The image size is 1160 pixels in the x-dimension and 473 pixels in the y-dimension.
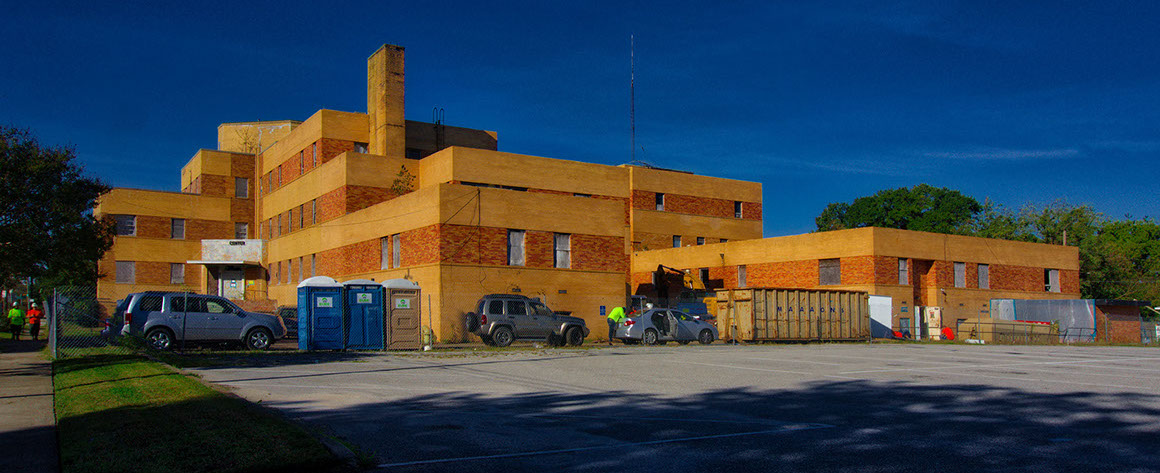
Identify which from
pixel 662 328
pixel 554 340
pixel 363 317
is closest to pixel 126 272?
pixel 363 317

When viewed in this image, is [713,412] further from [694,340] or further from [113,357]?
[694,340]

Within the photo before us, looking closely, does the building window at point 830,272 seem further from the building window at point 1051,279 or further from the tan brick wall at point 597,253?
the building window at point 1051,279

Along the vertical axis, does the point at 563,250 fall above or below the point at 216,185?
below

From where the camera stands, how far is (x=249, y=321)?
24359 mm

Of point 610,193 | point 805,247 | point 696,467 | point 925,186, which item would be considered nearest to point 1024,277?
point 805,247

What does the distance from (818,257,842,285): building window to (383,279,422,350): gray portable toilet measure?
2659 cm

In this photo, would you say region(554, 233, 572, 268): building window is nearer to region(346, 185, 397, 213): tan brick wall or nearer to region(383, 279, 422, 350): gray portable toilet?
region(346, 185, 397, 213): tan brick wall

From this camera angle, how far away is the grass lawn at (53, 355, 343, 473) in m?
7.14

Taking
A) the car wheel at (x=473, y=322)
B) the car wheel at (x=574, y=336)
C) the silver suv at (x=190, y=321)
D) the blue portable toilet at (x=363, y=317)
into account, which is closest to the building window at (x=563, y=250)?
the car wheel at (x=574, y=336)

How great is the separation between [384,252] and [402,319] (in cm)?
1295

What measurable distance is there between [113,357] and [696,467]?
15.7m

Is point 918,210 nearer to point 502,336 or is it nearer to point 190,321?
point 502,336

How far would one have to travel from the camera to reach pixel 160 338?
23.1 m

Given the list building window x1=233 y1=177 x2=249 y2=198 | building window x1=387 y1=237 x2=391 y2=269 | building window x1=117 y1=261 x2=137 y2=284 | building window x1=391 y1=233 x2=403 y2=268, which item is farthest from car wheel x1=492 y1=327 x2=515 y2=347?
building window x1=233 y1=177 x2=249 y2=198
